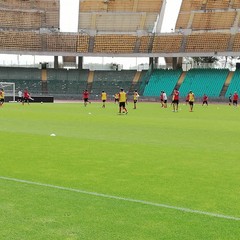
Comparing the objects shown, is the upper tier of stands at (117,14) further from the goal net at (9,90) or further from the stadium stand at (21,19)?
the goal net at (9,90)

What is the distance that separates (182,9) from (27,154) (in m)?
60.8

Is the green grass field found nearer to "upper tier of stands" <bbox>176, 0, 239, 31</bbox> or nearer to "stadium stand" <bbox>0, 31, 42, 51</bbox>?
"upper tier of stands" <bbox>176, 0, 239, 31</bbox>

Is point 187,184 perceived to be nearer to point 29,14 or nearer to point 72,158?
point 72,158

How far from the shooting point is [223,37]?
2557 inches

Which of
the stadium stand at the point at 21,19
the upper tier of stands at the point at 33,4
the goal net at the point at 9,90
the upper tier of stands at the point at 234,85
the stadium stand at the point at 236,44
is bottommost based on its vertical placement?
the goal net at the point at 9,90

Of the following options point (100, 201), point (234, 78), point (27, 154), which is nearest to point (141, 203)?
point (100, 201)

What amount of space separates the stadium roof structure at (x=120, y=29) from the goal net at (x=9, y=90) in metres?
6.35

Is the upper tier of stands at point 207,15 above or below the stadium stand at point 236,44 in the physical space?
above

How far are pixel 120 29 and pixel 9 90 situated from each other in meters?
19.4

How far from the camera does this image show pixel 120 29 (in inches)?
2783

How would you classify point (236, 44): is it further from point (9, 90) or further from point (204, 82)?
point (9, 90)

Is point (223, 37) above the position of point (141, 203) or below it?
above

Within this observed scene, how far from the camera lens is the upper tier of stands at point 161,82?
66.6 meters

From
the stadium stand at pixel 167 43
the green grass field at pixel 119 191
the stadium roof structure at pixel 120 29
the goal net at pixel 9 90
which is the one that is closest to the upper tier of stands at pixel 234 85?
the stadium roof structure at pixel 120 29
